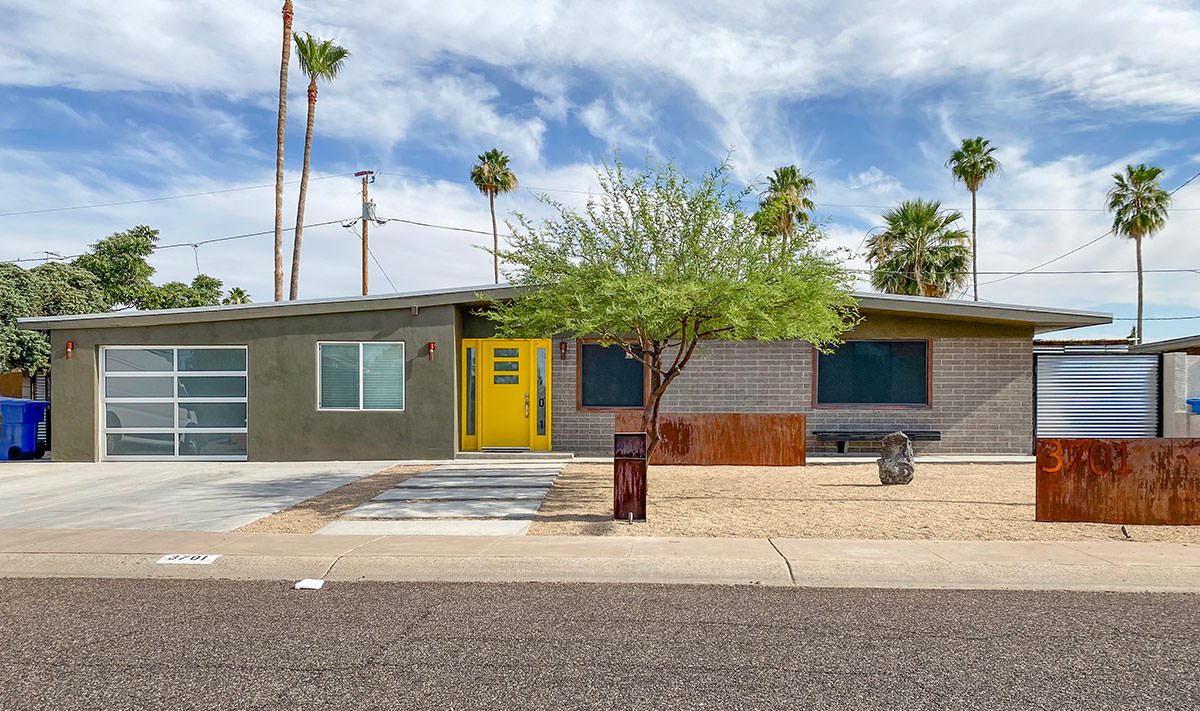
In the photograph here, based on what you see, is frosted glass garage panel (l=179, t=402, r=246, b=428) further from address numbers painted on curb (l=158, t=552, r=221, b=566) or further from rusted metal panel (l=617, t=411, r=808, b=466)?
address numbers painted on curb (l=158, t=552, r=221, b=566)

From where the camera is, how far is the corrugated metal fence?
15719mm

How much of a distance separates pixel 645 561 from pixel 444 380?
865cm

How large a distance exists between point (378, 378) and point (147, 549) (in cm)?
773

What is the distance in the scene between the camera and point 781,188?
32438mm

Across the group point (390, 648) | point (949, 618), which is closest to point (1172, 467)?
point (949, 618)

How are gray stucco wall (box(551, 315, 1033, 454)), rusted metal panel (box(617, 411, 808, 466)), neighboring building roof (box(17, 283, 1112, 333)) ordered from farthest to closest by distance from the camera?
gray stucco wall (box(551, 315, 1033, 454)), neighboring building roof (box(17, 283, 1112, 333)), rusted metal panel (box(617, 411, 808, 466))

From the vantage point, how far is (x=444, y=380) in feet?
48.6

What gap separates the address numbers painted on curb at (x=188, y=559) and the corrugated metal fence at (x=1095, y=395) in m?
14.6

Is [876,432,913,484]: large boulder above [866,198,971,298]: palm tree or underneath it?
underneath

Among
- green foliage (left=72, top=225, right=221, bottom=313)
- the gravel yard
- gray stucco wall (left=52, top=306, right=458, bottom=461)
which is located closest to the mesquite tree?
the gravel yard

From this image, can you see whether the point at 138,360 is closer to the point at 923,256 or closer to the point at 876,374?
the point at 876,374

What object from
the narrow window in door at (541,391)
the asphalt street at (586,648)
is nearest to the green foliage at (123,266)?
the narrow window in door at (541,391)

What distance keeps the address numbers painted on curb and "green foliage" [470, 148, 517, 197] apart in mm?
35990

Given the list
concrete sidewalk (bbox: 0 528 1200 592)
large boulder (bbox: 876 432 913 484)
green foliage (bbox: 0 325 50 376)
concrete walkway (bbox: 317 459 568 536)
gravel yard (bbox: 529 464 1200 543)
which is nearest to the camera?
concrete sidewalk (bbox: 0 528 1200 592)
